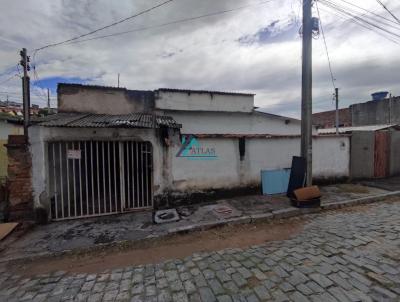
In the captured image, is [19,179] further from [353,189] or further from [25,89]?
[353,189]

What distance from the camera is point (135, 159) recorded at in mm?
6387

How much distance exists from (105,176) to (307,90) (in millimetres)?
6349

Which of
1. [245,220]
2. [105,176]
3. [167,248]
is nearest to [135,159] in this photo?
[105,176]

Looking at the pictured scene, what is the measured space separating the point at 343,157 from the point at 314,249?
242 inches

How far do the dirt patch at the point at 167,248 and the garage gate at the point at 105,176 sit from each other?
1.93m

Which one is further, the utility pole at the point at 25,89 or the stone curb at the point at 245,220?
the utility pole at the point at 25,89

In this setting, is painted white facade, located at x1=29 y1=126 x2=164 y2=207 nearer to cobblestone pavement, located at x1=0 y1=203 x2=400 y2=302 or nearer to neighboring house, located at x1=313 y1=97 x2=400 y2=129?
cobblestone pavement, located at x1=0 y1=203 x2=400 y2=302

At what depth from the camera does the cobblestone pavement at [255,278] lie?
280cm

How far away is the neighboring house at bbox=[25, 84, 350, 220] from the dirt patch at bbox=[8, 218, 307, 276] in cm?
186

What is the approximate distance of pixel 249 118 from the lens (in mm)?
11719

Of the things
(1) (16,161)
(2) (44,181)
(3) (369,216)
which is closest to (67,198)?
(2) (44,181)

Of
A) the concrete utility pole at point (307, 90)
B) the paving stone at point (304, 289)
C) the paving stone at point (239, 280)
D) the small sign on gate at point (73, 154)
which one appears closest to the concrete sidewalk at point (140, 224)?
the concrete utility pole at point (307, 90)

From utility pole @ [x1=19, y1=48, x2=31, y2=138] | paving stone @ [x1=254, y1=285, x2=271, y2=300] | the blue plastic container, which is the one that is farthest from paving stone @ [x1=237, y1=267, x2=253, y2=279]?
utility pole @ [x1=19, y1=48, x2=31, y2=138]

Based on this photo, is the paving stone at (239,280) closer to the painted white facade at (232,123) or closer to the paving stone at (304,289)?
the paving stone at (304,289)
